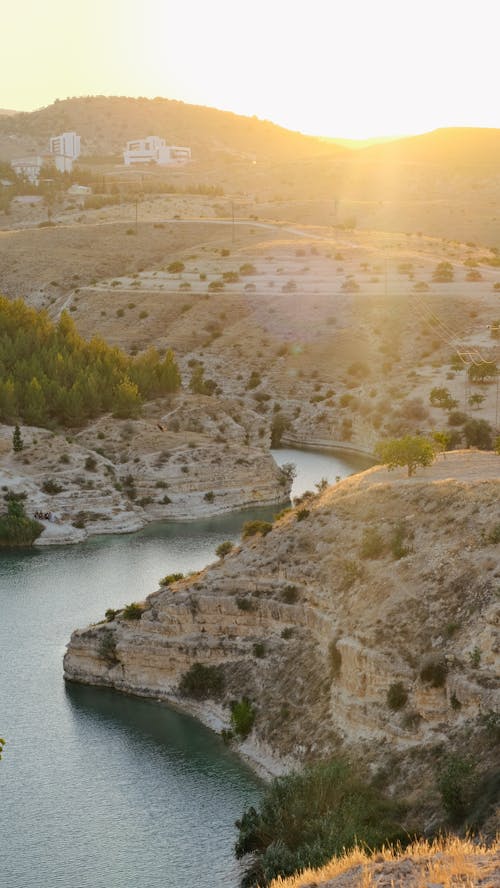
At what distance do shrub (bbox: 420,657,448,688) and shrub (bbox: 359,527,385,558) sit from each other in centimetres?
657

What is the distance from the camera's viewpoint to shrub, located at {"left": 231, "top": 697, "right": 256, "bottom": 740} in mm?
41406

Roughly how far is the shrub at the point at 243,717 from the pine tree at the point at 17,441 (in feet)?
127

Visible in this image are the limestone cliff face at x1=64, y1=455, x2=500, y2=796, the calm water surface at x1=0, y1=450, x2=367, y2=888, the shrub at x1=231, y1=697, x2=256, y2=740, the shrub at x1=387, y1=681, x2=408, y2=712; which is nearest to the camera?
the calm water surface at x1=0, y1=450, x2=367, y2=888

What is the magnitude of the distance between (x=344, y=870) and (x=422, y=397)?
75562 millimetres

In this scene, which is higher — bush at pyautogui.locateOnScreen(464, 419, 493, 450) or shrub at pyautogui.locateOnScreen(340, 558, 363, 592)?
shrub at pyautogui.locateOnScreen(340, 558, 363, 592)

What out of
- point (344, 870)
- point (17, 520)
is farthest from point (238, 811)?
point (17, 520)

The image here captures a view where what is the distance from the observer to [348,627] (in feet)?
133

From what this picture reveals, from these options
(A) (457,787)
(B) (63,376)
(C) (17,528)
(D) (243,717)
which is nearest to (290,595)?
(D) (243,717)

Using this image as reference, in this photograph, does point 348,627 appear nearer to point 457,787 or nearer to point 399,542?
point 399,542

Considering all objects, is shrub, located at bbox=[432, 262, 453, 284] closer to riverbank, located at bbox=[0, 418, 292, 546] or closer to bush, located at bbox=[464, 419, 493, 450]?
bush, located at bbox=[464, 419, 493, 450]

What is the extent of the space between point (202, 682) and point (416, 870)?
866 inches

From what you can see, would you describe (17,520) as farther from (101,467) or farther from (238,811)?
(238,811)

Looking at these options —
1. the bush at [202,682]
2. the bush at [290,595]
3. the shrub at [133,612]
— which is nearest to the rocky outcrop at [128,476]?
the shrub at [133,612]

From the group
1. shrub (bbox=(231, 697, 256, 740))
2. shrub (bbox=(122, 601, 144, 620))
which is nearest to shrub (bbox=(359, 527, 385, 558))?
shrub (bbox=(231, 697, 256, 740))
